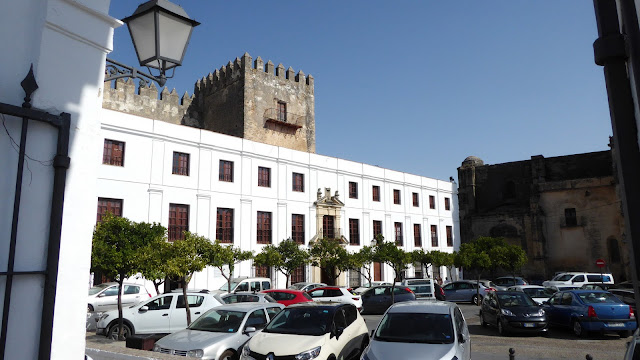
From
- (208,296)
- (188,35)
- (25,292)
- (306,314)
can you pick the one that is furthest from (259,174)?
(25,292)

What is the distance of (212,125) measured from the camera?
4025 centimetres

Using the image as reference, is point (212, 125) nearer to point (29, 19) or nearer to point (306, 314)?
point (306, 314)

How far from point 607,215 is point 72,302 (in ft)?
159

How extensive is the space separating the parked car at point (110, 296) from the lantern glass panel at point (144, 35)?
15.8 metres

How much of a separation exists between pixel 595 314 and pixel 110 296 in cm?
1793

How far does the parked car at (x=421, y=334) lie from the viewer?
838cm

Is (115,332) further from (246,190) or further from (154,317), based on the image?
(246,190)

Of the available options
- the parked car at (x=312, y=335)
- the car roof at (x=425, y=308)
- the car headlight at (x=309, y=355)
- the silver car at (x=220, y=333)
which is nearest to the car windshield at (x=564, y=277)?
the car roof at (x=425, y=308)

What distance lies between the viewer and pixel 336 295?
2133 cm

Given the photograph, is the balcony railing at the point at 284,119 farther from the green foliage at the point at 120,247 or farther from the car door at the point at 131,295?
the green foliage at the point at 120,247

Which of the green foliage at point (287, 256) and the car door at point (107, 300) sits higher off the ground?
the green foliage at point (287, 256)

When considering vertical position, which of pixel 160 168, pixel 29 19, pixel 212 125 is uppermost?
pixel 212 125

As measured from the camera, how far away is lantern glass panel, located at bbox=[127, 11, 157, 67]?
511cm

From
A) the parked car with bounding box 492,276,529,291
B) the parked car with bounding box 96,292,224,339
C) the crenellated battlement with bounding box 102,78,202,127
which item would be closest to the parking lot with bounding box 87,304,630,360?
the parked car with bounding box 96,292,224,339
